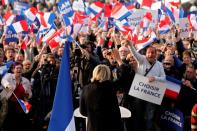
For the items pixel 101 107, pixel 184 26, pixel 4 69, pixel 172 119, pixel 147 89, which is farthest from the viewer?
pixel 184 26

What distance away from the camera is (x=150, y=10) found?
19.1 m

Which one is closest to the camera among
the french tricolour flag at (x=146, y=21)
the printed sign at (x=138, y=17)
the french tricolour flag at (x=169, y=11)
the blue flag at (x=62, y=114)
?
the blue flag at (x=62, y=114)

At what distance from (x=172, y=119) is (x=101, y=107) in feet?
9.88

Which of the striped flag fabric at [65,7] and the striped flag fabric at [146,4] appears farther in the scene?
the striped flag fabric at [146,4]

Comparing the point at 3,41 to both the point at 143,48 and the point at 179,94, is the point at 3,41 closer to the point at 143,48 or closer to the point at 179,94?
the point at 143,48

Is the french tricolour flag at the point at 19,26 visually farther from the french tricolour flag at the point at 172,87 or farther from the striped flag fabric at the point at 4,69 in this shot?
the french tricolour flag at the point at 172,87

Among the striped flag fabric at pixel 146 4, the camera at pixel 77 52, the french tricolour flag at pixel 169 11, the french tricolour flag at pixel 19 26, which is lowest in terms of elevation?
the camera at pixel 77 52

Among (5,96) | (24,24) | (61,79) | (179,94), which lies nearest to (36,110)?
(5,96)

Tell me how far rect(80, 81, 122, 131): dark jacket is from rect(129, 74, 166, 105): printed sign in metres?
2.24

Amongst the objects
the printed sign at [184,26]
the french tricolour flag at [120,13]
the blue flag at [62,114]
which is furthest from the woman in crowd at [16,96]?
the printed sign at [184,26]

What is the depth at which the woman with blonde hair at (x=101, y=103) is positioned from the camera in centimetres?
991

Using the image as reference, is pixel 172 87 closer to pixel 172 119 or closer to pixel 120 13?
pixel 172 119

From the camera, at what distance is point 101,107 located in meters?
9.93

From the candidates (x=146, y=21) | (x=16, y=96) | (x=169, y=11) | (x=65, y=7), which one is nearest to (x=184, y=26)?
(x=169, y=11)
